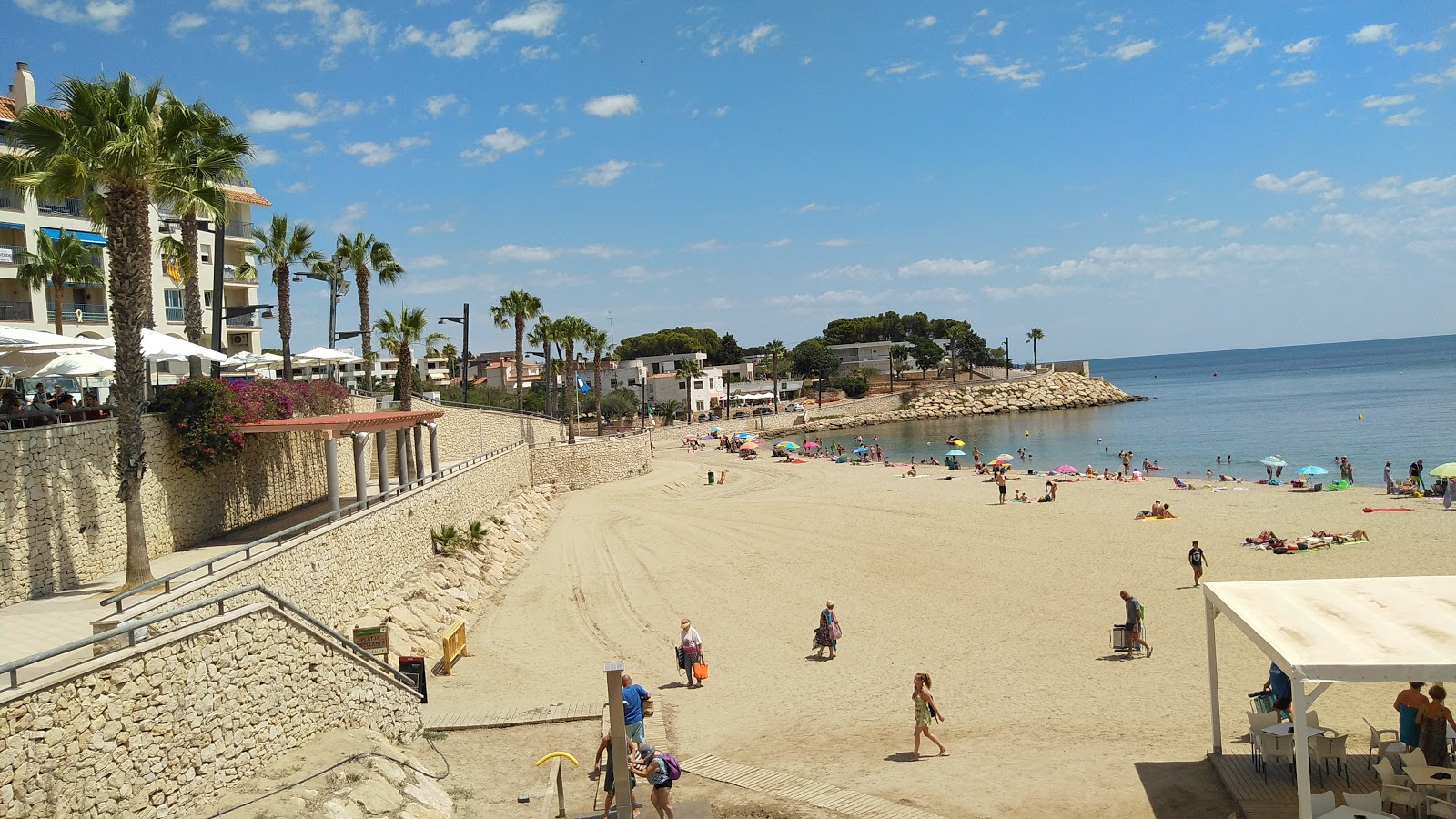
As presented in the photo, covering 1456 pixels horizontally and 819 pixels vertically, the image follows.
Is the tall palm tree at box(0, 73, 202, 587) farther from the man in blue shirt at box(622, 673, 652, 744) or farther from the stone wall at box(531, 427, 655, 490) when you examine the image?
the stone wall at box(531, 427, 655, 490)

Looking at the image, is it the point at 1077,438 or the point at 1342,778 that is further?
the point at 1077,438

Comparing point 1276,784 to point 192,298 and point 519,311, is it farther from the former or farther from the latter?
point 519,311

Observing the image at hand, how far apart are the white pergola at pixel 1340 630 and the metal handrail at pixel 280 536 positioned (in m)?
11.7

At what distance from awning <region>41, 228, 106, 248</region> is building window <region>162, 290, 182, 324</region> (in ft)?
9.62

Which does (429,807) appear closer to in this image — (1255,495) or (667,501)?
(667,501)

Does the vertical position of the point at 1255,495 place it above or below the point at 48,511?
below

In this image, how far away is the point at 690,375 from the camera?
89562 millimetres

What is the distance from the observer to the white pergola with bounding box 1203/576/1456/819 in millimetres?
8391

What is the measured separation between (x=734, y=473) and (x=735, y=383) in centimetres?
6368

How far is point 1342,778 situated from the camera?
32.8ft

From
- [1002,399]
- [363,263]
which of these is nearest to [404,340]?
[363,263]

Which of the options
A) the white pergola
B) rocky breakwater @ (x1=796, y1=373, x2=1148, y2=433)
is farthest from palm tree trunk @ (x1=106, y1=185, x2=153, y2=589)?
rocky breakwater @ (x1=796, y1=373, x2=1148, y2=433)

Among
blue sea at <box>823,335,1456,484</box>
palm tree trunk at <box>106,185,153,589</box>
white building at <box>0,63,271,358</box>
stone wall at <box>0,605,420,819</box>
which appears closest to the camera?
stone wall at <box>0,605,420,819</box>

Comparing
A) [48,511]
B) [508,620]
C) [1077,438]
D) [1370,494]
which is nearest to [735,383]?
[1077,438]
